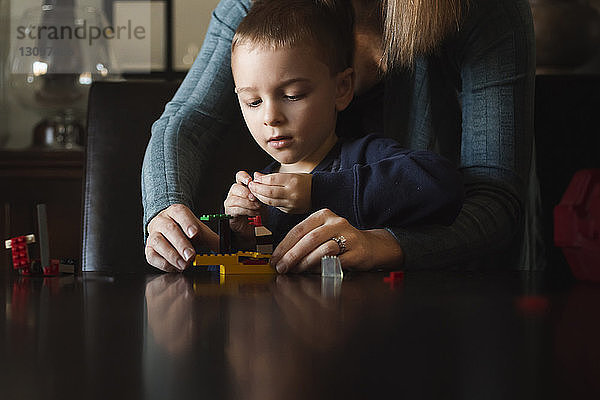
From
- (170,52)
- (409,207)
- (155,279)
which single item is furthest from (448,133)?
(170,52)

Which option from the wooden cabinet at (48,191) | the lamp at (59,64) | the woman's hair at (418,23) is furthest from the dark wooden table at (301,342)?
the lamp at (59,64)

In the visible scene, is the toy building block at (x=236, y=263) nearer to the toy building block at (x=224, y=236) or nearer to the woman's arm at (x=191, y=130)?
the toy building block at (x=224, y=236)

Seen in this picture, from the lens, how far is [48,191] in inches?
76.3

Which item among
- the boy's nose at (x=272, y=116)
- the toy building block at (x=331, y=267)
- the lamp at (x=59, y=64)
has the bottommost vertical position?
the toy building block at (x=331, y=267)

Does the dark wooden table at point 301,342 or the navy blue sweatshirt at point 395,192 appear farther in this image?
the navy blue sweatshirt at point 395,192

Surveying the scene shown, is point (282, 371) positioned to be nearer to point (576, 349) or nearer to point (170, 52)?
point (576, 349)

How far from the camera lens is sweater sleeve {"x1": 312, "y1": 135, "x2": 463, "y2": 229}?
3.08 feet

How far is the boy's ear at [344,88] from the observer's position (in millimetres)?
1188

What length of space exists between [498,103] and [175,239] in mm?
549

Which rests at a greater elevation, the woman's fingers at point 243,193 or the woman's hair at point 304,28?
the woman's hair at point 304,28

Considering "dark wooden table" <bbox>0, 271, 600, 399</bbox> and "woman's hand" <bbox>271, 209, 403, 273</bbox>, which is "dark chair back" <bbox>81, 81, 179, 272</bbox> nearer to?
"woman's hand" <bbox>271, 209, 403, 273</bbox>

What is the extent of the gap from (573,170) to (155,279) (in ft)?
3.62

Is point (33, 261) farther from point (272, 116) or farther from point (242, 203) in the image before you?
point (272, 116)

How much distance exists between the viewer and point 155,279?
2.49 feet
